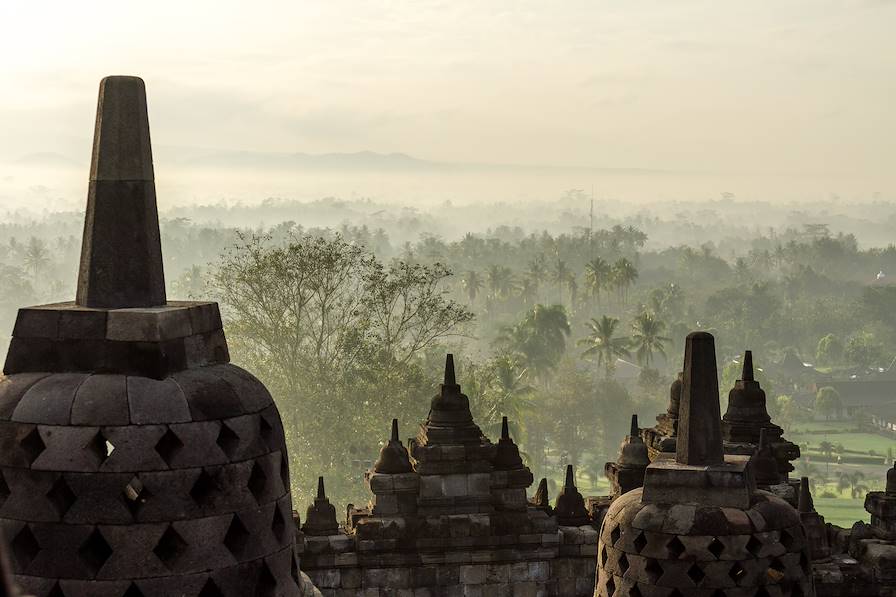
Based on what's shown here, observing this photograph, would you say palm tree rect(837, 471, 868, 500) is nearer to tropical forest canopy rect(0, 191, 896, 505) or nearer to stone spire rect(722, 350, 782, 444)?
tropical forest canopy rect(0, 191, 896, 505)

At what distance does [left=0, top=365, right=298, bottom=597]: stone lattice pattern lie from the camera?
20.7ft

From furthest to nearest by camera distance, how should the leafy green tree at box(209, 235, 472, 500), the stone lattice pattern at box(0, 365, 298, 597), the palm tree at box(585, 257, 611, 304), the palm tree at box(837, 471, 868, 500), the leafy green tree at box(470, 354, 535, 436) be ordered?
the palm tree at box(585, 257, 611, 304), the palm tree at box(837, 471, 868, 500), the leafy green tree at box(470, 354, 535, 436), the leafy green tree at box(209, 235, 472, 500), the stone lattice pattern at box(0, 365, 298, 597)

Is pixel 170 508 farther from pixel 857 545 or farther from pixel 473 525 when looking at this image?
pixel 857 545

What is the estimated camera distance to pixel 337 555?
1867cm

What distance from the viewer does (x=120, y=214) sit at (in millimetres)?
7094

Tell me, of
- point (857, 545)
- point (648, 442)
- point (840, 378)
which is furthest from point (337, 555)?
point (840, 378)

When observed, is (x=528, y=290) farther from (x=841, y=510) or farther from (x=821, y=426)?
(x=841, y=510)

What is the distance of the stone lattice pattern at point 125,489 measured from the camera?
6324mm

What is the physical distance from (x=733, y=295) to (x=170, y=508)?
151244 millimetres

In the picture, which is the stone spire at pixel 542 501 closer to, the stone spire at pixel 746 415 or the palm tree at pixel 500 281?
the stone spire at pixel 746 415

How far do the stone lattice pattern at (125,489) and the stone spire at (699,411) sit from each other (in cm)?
414

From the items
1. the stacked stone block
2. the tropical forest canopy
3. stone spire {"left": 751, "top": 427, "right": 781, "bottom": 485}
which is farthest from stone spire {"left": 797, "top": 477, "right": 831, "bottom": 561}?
the tropical forest canopy

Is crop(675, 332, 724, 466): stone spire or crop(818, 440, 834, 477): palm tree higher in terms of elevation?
crop(675, 332, 724, 466): stone spire

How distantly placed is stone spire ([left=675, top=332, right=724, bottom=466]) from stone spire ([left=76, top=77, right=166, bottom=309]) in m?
4.51
